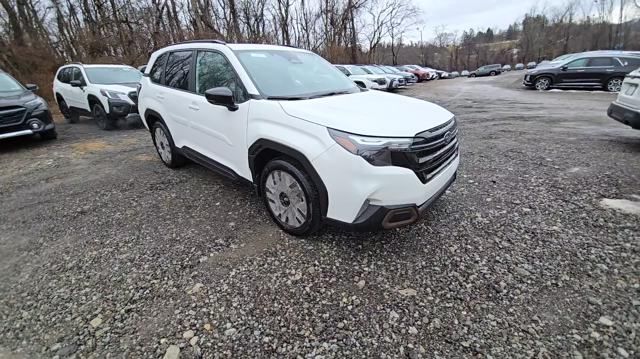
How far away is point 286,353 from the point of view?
182 centimetres

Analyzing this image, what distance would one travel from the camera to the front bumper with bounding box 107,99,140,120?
772 cm

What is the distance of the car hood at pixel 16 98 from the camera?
231 inches

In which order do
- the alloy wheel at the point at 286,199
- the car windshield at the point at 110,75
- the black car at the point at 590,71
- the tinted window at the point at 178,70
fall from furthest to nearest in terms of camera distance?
1. the black car at the point at 590,71
2. the car windshield at the point at 110,75
3. the tinted window at the point at 178,70
4. the alloy wheel at the point at 286,199

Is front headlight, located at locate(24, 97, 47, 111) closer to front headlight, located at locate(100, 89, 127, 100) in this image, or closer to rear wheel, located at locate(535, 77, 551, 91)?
front headlight, located at locate(100, 89, 127, 100)

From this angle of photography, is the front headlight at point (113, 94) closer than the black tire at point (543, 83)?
Yes

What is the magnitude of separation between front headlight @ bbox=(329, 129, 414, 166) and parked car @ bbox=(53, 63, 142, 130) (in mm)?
7460

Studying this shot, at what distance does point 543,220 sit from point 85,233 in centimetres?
456

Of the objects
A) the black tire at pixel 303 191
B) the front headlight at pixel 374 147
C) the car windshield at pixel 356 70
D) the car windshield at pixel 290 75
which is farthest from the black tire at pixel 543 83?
the black tire at pixel 303 191

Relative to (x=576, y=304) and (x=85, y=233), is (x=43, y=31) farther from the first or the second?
(x=576, y=304)

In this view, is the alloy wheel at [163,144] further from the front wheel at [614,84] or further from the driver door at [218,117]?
the front wheel at [614,84]

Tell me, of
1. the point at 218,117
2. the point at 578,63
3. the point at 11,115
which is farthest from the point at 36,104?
the point at 578,63

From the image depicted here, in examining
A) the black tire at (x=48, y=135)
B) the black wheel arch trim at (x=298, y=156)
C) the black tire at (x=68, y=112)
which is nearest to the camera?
the black wheel arch trim at (x=298, y=156)

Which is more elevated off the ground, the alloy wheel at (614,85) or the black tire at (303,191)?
the alloy wheel at (614,85)

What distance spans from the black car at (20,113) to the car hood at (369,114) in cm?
644
